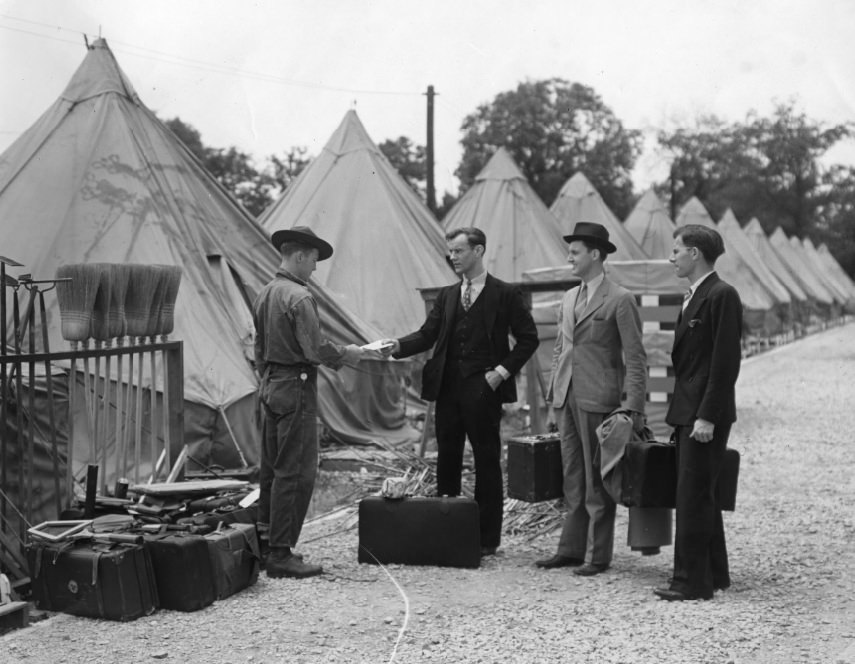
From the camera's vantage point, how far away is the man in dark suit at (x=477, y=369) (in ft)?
19.1

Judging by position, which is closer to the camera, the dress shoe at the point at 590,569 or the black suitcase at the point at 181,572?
the black suitcase at the point at 181,572

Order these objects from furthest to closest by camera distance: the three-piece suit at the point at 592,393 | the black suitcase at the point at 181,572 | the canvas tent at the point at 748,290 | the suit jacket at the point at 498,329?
the canvas tent at the point at 748,290
the suit jacket at the point at 498,329
the three-piece suit at the point at 592,393
the black suitcase at the point at 181,572

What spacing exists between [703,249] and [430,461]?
3966 mm

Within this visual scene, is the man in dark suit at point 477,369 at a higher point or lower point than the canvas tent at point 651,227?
lower

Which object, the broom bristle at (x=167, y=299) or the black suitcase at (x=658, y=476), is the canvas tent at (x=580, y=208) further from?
the black suitcase at (x=658, y=476)

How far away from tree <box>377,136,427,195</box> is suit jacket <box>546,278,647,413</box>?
128 ft

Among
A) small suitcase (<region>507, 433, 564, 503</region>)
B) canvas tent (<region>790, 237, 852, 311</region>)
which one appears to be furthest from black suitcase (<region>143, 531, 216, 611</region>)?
canvas tent (<region>790, 237, 852, 311</region>)

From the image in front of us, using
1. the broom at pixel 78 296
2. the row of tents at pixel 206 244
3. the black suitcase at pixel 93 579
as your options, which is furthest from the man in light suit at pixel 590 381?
the row of tents at pixel 206 244

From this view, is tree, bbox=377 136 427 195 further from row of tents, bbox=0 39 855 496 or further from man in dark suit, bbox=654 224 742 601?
man in dark suit, bbox=654 224 742 601

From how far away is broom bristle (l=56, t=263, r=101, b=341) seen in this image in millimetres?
5480

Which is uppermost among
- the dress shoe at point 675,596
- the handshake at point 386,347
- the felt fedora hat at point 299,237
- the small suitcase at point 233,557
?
the felt fedora hat at point 299,237

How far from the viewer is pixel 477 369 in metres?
5.83

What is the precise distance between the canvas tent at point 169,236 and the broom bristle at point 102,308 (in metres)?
2.38

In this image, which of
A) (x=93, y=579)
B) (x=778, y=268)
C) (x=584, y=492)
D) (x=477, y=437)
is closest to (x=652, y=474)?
(x=584, y=492)
